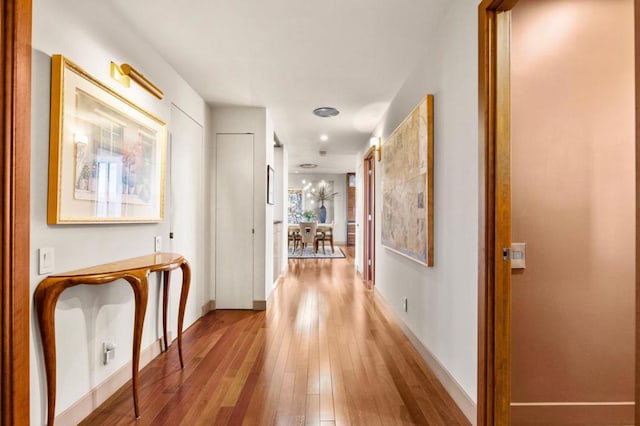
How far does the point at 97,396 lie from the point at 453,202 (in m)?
2.40

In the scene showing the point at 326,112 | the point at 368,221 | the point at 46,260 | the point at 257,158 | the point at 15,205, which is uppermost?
the point at 326,112

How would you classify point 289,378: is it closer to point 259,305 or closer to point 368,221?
point 259,305

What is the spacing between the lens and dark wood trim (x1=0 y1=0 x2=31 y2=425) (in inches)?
53.1

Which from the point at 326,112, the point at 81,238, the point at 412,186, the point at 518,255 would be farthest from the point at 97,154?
the point at 326,112

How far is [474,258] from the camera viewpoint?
1.74 metres

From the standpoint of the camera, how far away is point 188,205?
329cm

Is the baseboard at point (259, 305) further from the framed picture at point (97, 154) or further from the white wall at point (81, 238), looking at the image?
the framed picture at point (97, 154)

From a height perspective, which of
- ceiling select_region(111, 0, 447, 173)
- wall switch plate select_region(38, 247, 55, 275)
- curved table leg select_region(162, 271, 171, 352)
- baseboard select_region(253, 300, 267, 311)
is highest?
ceiling select_region(111, 0, 447, 173)

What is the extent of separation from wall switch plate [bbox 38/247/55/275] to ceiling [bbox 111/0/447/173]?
1.53 metres

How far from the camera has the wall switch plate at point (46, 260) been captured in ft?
5.02

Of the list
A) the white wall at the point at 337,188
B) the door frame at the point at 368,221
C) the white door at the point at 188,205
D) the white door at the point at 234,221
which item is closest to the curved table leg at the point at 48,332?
the white door at the point at 188,205

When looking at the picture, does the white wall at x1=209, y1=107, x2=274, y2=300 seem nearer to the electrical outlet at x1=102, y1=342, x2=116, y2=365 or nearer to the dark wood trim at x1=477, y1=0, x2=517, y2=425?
the electrical outlet at x1=102, y1=342, x2=116, y2=365

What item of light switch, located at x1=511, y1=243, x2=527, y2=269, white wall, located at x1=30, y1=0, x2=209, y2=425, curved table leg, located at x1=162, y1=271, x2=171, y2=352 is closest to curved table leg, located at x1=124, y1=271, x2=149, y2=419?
white wall, located at x1=30, y1=0, x2=209, y2=425

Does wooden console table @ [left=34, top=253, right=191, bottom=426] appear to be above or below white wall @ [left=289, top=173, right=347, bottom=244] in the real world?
below
